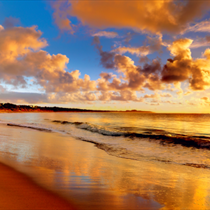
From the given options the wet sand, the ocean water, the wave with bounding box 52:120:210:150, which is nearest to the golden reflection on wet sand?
the wet sand

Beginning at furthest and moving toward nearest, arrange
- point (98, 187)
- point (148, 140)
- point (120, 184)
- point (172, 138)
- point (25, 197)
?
point (172, 138), point (148, 140), point (120, 184), point (98, 187), point (25, 197)

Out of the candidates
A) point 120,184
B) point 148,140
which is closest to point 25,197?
point 120,184

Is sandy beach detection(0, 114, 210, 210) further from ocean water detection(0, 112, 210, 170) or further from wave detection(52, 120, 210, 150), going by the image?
wave detection(52, 120, 210, 150)

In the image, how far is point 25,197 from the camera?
388cm

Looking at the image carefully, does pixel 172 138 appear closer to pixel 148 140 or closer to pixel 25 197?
pixel 148 140

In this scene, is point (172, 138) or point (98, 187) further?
point (172, 138)

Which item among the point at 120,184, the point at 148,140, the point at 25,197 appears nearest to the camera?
the point at 25,197

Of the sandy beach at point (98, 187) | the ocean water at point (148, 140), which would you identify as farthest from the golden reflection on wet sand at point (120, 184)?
the ocean water at point (148, 140)

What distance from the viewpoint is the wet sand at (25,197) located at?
3506 millimetres

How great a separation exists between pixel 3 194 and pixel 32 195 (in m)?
0.69

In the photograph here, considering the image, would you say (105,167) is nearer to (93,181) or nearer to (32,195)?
(93,181)

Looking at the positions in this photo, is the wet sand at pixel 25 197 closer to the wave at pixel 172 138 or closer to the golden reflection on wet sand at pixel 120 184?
the golden reflection on wet sand at pixel 120 184

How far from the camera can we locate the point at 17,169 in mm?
6051

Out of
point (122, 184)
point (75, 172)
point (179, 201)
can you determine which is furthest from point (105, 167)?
point (179, 201)
